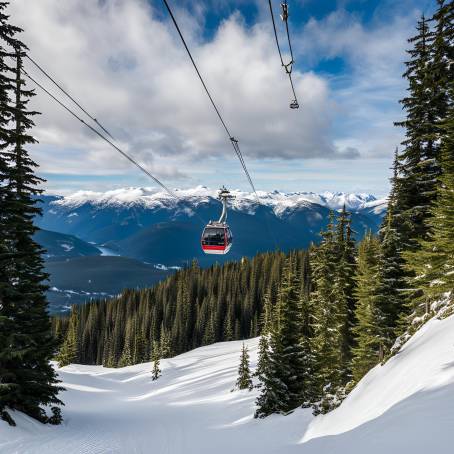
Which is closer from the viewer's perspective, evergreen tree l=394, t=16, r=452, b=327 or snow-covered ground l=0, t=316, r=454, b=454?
snow-covered ground l=0, t=316, r=454, b=454

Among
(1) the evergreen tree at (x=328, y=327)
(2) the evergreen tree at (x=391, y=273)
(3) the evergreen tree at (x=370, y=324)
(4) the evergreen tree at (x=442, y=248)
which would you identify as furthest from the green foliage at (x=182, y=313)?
(4) the evergreen tree at (x=442, y=248)

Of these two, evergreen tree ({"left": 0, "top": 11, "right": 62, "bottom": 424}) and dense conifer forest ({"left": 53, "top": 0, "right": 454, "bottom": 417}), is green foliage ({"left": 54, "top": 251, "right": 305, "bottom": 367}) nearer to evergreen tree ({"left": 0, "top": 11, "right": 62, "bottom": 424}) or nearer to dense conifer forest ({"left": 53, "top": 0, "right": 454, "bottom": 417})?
dense conifer forest ({"left": 53, "top": 0, "right": 454, "bottom": 417})

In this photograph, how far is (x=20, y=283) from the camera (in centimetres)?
1758

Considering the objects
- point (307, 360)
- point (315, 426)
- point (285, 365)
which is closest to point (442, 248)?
point (315, 426)

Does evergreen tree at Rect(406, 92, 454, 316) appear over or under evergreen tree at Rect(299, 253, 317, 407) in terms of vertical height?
over

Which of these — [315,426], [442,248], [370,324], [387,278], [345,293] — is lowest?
[315,426]

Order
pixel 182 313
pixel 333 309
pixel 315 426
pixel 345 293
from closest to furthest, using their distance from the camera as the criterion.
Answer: pixel 315 426 → pixel 333 309 → pixel 345 293 → pixel 182 313

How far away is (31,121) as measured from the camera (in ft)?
61.9

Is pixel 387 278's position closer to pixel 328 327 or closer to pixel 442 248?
pixel 328 327

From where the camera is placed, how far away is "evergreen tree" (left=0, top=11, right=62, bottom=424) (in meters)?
16.5

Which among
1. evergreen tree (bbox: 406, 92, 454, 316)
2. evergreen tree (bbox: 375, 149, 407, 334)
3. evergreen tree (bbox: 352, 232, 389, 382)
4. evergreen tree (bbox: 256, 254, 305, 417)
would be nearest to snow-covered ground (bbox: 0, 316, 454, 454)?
evergreen tree (bbox: 256, 254, 305, 417)

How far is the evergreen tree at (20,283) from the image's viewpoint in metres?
16.5

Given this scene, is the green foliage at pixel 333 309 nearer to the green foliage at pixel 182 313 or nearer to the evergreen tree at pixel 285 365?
the evergreen tree at pixel 285 365

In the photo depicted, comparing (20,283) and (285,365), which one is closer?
(20,283)
